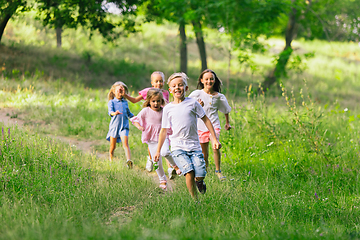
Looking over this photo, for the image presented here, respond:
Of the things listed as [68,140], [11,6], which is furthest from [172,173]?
[11,6]

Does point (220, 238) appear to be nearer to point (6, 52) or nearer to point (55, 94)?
point (55, 94)

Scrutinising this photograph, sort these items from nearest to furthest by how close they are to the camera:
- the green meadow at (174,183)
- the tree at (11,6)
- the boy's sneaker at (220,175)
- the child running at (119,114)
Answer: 1. the green meadow at (174,183)
2. the boy's sneaker at (220,175)
3. the child running at (119,114)
4. the tree at (11,6)

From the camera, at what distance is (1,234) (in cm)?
286

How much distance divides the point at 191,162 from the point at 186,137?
0.33 meters

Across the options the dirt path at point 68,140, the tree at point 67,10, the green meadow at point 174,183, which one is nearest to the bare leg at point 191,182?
the green meadow at point 174,183

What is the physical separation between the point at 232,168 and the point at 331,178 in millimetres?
1652

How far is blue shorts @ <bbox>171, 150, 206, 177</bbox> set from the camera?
13.2 feet

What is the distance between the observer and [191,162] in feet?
13.4

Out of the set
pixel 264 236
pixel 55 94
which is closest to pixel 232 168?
pixel 264 236

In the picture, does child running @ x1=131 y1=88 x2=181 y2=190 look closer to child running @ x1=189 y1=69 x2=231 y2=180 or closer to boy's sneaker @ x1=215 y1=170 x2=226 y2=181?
child running @ x1=189 y1=69 x2=231 y2=180

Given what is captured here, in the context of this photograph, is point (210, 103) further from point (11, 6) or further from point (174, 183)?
point (11, 6)

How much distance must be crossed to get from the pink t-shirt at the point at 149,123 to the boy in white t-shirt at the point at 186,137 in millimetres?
989

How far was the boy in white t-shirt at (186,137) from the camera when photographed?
4.07 m

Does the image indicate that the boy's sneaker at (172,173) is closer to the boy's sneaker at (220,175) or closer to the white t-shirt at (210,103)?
the boy's sneaker at (220,175)
